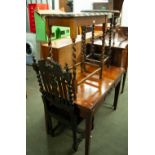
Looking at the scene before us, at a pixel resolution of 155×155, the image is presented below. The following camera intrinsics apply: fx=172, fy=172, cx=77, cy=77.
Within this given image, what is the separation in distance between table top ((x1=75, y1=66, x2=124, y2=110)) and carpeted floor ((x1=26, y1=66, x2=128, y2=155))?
598 mm

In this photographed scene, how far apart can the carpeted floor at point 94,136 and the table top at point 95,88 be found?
1.96ft

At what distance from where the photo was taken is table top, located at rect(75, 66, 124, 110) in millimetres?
1431

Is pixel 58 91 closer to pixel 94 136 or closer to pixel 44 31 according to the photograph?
pixel 94 136

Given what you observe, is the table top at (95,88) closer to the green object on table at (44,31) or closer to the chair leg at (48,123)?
the chair leg at (48,123)

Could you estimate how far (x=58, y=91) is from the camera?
1.49 m

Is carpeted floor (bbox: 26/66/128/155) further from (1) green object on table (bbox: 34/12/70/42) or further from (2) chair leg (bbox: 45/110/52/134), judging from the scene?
(1) green object on table (bbox: 34/12/70/42)

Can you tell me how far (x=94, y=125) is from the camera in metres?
2.11

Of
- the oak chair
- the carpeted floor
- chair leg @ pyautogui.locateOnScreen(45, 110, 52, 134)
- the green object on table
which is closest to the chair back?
the oak chair

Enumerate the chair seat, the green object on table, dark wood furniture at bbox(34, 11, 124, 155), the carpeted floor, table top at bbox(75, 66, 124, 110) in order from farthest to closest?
the green object on table, the carpeted floor, the chair seat, table top at bbox(75, 66, 124, 110), dark wood furniture at bbox(34, 11, 124, 155)

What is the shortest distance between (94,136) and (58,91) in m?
0.79

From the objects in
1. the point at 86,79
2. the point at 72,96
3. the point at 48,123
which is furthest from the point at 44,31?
the point at 72,96
